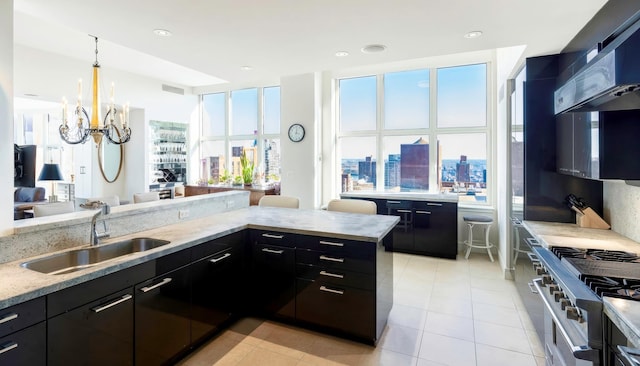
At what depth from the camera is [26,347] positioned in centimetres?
142

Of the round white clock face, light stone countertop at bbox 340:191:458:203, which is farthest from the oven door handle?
the round white clock face

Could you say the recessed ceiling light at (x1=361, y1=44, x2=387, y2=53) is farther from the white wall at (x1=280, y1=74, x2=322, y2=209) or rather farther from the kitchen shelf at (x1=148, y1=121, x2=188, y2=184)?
the kitchen shelf at (x1=148, y1=121, x2=188, y2=184)

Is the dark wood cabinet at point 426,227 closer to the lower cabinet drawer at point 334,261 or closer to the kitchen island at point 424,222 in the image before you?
the kitchen island at point 424,222

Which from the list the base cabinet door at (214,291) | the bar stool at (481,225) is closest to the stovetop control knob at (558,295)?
the base cabinet door at (214,291)

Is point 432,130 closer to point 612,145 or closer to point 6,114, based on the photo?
point 612,145

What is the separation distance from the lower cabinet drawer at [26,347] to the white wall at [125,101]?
18.1 ft

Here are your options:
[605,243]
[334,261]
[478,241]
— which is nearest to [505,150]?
[478,241]

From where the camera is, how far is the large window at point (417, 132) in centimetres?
527

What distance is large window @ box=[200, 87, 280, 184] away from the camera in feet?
23.3

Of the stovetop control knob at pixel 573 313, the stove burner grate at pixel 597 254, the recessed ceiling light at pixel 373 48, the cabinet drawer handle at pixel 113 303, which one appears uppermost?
the recessed ceiling light at pixel 373 48

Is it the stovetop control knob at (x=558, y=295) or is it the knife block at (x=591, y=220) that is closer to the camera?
the stovetop control knob at (x=558, y=295)

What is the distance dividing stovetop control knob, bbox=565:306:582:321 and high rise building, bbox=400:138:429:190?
4128mm

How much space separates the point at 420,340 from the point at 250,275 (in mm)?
1511

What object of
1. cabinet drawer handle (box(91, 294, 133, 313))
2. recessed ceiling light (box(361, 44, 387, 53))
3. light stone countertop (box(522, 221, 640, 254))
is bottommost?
cabinet drawer handle (box(91, 294, 133, 313))
